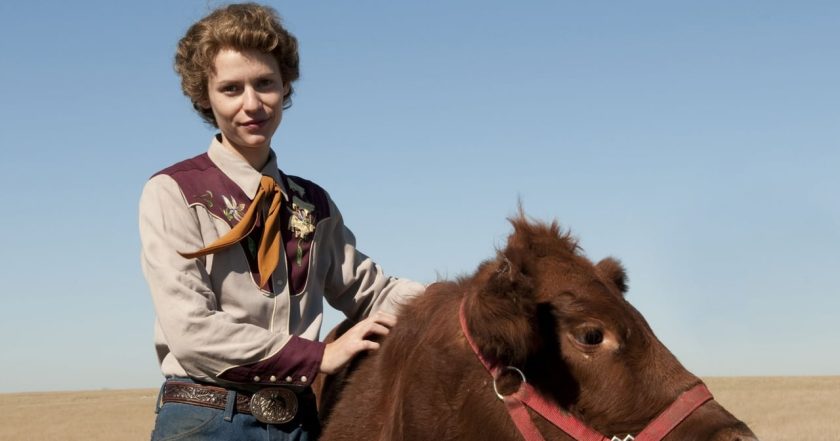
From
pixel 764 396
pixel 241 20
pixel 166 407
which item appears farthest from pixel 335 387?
pixel 764 396

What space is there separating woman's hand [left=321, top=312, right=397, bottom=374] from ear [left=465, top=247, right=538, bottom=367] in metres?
0.76

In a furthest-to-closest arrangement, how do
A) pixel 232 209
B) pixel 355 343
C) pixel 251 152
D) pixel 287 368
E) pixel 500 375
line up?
1. pixel 251 152
2. pixel 232 209
3. pixel 355 343
4. pixel 287 368
5. pixel 500 375

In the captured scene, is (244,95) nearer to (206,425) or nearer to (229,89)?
(229,89)

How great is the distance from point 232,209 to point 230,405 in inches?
36.3

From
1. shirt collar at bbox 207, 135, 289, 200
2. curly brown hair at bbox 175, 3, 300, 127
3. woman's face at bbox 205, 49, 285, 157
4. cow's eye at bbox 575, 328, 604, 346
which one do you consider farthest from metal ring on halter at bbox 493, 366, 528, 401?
curly brown hair at bbox 175, 3, 300, 127

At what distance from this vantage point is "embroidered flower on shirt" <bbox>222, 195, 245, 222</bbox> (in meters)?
4.83

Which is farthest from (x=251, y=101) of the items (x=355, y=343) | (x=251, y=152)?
(x=355, y=343)

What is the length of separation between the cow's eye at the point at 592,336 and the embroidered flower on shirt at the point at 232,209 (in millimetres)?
1806

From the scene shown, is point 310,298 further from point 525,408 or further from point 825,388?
point 825,388

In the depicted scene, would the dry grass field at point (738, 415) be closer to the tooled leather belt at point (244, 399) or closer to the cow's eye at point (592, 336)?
the tooled leather belt at point (244, 399)

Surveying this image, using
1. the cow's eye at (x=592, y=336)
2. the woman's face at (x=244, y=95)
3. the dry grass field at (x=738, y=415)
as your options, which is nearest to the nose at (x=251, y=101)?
the woman's face at (x=244, y=95)

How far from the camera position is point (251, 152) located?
512cm

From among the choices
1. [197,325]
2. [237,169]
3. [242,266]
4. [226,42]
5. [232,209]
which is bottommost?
[197,325]

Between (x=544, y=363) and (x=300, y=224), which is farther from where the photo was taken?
(x=300, y=224)
